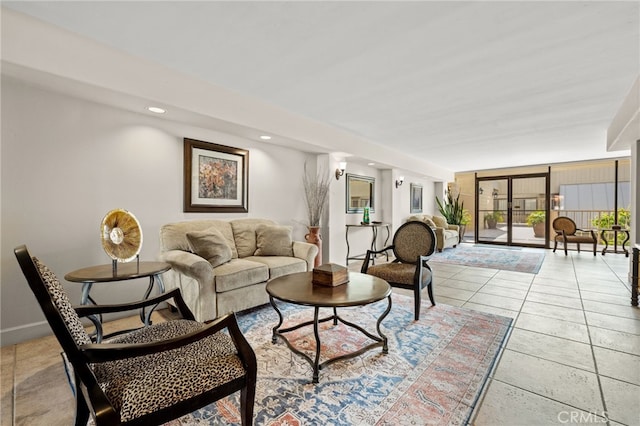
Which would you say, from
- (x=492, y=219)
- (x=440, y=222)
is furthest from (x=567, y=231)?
(x=440, y=222)

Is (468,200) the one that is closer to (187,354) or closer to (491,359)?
(491,359)

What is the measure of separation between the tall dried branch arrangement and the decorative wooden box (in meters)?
2.54

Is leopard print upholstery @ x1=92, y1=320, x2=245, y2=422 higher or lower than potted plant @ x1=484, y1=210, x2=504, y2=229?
lower

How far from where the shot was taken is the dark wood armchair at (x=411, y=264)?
279 centimetres

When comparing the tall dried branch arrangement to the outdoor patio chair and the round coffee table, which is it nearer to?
the round coffee table

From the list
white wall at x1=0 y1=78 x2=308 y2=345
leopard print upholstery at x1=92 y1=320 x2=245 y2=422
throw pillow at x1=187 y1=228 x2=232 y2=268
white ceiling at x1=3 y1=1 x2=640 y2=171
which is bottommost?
leopard print upholstery at x1=92 y1=320 x2=245 y2=422

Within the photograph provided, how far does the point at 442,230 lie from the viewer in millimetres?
6957

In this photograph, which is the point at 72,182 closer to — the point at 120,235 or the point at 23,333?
the point at 120,235

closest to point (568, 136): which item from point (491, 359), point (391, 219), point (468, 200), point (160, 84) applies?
point (391, 219)

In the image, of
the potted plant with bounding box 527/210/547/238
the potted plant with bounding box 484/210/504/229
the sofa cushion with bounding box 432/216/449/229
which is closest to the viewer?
the sofa cushion with bounding box 432/216/449/229

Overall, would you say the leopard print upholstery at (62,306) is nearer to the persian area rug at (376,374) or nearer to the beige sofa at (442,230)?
the persian area rug at (376,374)

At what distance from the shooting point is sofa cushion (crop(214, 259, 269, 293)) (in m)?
2.65

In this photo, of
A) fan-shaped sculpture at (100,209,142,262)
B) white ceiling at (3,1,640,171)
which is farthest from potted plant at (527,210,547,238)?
fan-shaped sculpture at (100,209,142,262)

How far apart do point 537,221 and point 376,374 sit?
8675 mm
